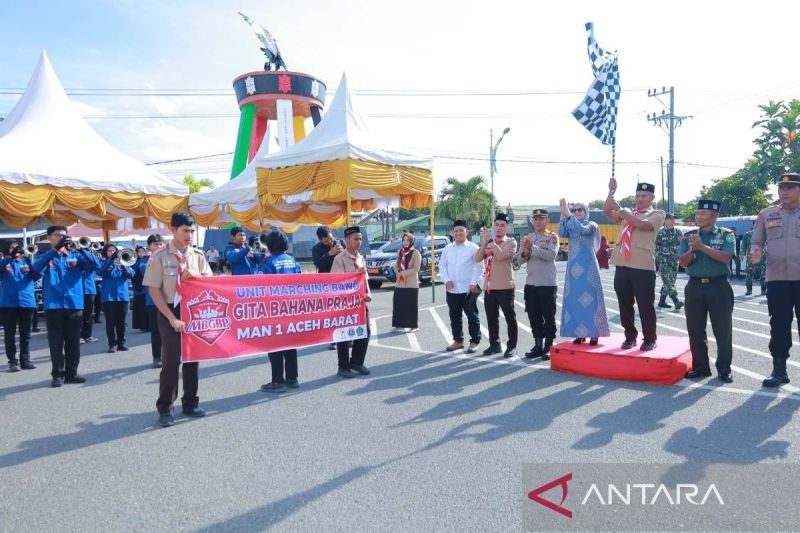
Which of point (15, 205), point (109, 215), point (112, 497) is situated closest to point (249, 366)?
point (112, 497)

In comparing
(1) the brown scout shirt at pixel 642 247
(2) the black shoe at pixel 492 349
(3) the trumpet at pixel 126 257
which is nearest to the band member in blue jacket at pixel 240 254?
(3) the trumpet at pixel 126 257

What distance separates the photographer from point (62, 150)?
34.8ft

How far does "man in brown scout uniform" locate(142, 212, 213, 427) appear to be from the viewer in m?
4.93

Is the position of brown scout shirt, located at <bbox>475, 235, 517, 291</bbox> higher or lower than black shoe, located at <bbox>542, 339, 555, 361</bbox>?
higher

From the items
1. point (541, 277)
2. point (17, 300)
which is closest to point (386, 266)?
point (541, 277)

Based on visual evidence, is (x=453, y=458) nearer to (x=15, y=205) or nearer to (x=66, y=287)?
(x=66, y=287)

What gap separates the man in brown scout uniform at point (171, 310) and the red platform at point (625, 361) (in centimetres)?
399

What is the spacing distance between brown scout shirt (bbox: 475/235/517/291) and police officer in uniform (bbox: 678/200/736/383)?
2084mm

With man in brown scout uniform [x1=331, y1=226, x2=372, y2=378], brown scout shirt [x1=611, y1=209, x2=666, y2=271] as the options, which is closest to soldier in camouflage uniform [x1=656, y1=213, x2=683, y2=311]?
brown scout shirt [x1=611, y1=209, x2=666, y2=271]

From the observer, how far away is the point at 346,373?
6.57 m

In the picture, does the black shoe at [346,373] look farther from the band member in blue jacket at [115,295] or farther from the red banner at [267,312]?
the band member in blue jacket at [115,295]

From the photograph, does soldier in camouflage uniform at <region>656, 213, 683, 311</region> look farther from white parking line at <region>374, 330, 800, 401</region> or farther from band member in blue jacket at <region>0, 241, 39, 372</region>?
band member in blue jacket at <region>0, 241, 39, 372</region>

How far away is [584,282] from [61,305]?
6204 mm

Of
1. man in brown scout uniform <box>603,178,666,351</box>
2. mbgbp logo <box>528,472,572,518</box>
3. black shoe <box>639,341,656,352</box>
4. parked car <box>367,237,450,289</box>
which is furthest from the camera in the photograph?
parked car <box>367,237,450,289</box>
